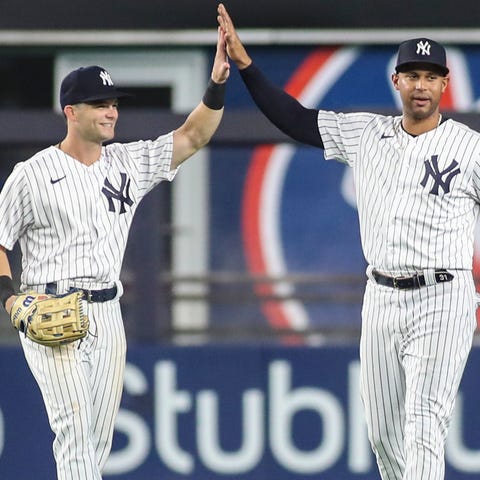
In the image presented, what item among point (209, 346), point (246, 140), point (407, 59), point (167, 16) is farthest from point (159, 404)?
point (167, 16)

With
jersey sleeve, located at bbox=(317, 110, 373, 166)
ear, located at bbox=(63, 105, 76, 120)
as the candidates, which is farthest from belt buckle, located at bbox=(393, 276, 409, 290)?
ear, located at bbox=(63, 105, 76, 120)

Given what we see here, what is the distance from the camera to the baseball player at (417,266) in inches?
205

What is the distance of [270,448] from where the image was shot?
6535 mm

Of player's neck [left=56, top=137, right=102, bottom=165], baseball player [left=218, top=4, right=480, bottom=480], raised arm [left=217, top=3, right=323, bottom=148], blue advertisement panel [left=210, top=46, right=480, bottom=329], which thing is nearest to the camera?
baseball player [left=218, top=4, right=480, bottom=480]

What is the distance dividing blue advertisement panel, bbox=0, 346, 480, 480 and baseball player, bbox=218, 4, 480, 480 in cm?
113

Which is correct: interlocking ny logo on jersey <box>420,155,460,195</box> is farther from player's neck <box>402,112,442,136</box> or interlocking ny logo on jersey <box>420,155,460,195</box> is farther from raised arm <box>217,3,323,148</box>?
raised arm <box>217,3,323,148</box>

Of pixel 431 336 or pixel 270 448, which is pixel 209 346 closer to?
pixel 270 448

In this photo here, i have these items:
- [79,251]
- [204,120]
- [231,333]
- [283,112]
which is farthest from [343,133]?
[231,333]

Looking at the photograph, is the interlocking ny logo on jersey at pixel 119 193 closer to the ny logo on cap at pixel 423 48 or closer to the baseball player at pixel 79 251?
the baseball player at pixel 79 251

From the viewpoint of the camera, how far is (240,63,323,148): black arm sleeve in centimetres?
555

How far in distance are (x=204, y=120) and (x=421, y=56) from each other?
835 mm

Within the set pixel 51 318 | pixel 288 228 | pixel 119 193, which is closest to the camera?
pixel 51 318

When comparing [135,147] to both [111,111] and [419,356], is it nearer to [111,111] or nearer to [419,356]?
[111,111]

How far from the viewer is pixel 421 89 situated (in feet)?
17.1
